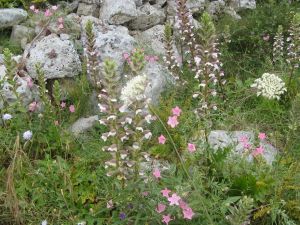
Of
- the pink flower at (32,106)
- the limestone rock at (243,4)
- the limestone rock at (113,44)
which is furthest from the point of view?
the limestone rock at (243,4)

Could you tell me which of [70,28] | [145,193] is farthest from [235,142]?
[70,28]

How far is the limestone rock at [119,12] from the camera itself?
22.3ft

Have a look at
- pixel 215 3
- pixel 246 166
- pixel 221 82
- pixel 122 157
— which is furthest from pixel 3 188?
pixel 215 3

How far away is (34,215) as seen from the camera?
162 inches

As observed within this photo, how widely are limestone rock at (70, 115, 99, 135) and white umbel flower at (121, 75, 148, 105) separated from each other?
6.70 feet

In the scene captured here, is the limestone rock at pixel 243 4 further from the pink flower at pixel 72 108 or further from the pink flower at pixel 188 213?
the pink flower at pixel 188 213

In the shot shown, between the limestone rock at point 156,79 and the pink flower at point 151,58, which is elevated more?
the pink flower at point 151,58

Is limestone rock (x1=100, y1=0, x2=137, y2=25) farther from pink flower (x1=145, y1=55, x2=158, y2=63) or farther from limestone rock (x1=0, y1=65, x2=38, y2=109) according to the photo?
limestone rock (x1=0, y1=65, x2=38, y2=109)

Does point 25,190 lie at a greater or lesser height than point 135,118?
lesser

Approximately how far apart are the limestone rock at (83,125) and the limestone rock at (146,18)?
7.32ft

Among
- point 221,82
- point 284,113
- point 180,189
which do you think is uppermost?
point 180,189

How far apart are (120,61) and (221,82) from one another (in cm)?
143

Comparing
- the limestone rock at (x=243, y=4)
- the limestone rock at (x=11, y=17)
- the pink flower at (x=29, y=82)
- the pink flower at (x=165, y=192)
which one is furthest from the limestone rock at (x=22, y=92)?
the limestone rock at (x=243, y=4)

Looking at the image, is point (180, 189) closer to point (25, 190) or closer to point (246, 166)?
point (246, 166)
